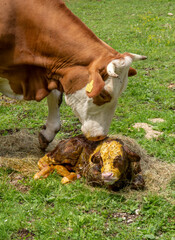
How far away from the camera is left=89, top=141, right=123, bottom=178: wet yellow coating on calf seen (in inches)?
166

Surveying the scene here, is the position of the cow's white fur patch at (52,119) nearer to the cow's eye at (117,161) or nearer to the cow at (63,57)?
the cow at (63,57)

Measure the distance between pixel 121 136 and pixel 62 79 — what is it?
4.64 feet

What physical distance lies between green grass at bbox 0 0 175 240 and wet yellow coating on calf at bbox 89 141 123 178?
1.03 ft

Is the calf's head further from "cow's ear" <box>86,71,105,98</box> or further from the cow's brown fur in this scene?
the cow's brown fur

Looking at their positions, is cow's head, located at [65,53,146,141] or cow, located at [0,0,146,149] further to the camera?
cow, located at [0,0,146,149]

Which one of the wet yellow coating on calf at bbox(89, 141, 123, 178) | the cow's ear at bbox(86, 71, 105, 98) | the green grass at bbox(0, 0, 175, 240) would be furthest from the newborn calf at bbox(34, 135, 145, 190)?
the cow's ear at bbox(86, 71, 105, 98)

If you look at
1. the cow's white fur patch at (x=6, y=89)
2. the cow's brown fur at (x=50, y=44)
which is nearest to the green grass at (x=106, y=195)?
the cow's white fur patch at (x=6, y=89)

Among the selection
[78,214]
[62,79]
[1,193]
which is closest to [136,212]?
[78,214]

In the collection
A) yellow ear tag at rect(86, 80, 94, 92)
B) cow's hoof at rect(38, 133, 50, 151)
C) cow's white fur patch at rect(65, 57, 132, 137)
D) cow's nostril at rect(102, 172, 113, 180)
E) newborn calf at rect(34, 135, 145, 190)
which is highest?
yellow ear tag at rect(86, 80, 94, 92)

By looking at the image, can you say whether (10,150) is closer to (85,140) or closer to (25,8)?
(85,140)

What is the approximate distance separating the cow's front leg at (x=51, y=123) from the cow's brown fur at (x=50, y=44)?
2.72ft

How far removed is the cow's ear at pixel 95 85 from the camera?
4.25 m

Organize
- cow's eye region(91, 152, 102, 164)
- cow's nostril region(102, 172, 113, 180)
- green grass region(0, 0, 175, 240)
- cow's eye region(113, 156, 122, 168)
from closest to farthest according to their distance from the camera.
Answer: green grass region(0, 0, 175, 240), cow's nostril region(102, 172, 113, 180), cow's eye region(113, 156, 122, 168), cow's eye region(91, 152, 102, 164)

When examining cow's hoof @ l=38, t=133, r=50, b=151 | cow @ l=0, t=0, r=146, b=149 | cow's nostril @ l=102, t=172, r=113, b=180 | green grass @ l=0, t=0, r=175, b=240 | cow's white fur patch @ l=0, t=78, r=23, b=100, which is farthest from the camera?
cow's hoof @ l=38, t=133, r=50, b=151
